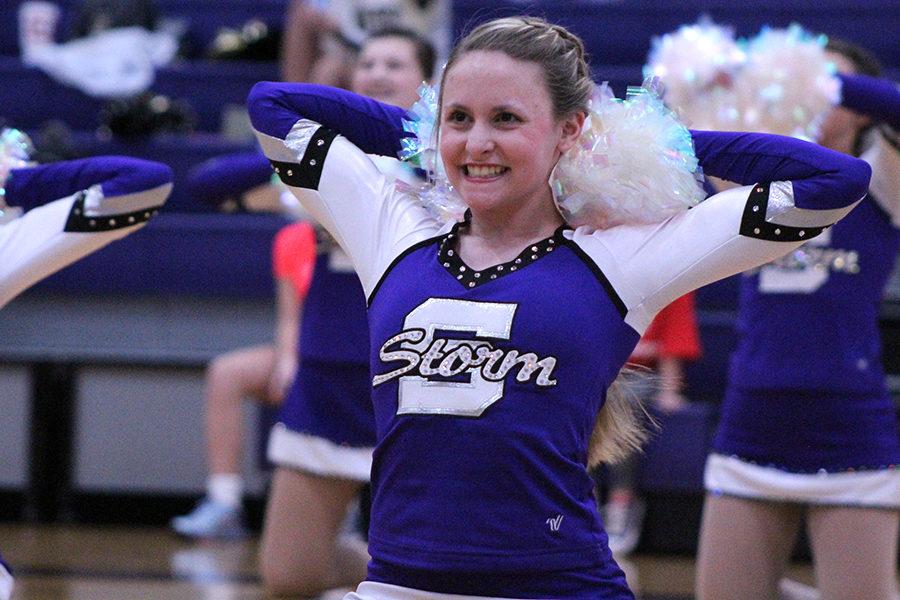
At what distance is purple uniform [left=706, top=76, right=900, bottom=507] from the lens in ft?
10.7

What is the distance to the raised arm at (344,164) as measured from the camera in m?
2.37

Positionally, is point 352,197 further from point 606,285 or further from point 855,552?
point 855,552

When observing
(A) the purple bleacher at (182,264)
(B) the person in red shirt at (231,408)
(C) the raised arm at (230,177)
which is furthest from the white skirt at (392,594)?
(A) the purple bleacher at (182,264)

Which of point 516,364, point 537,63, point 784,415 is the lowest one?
point 784,415

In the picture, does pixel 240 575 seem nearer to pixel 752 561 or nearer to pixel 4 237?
pixel 752 561

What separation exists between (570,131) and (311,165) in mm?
443

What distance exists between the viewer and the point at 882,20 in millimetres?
6730

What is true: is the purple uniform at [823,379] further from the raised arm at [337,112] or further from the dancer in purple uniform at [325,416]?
the raised arm at [337,112]

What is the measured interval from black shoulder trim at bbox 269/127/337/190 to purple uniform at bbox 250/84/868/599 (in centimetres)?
21

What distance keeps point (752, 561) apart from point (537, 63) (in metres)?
1.50

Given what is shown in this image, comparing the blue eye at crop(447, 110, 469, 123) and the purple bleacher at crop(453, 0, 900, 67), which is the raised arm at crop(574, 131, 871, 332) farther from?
the purple bleacher at crop(453, 0, 900, 67)

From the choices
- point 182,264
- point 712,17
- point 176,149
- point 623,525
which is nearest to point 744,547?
point 623,525

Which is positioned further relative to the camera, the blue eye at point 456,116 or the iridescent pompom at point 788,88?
the iridescent pompom at point 788,88

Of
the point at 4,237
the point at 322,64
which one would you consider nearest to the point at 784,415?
the point at 4,237
